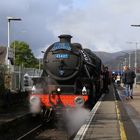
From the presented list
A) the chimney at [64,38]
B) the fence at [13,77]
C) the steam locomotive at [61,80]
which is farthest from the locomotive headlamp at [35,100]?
the fence at [13,77]

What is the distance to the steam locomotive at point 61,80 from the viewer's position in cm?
2092

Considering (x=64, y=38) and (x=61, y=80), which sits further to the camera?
(x=64, y=38)

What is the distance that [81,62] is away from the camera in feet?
72.5

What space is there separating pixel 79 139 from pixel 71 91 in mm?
8591

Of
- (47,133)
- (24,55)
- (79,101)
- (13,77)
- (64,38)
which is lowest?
(47,133)

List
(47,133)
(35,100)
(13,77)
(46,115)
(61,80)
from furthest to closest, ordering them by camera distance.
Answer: (13,77) → (61,80) → (46,115) → (35,100) → (47,133)

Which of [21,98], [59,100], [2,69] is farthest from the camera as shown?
[21,98]

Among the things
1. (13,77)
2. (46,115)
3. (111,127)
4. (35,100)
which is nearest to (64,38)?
(35,100)

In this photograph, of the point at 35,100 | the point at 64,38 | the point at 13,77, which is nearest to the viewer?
the point at 35,100

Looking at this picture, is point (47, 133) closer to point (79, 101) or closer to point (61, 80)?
point (79, 101)

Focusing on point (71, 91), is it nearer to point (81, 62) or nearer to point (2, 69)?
point (81, 62)

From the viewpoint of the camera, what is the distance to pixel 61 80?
21875 mm

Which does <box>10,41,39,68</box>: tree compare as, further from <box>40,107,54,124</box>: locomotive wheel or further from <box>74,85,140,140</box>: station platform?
<box>74,85,140,140</box>: station platform

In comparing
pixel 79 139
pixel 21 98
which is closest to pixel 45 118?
pixel 79 139
